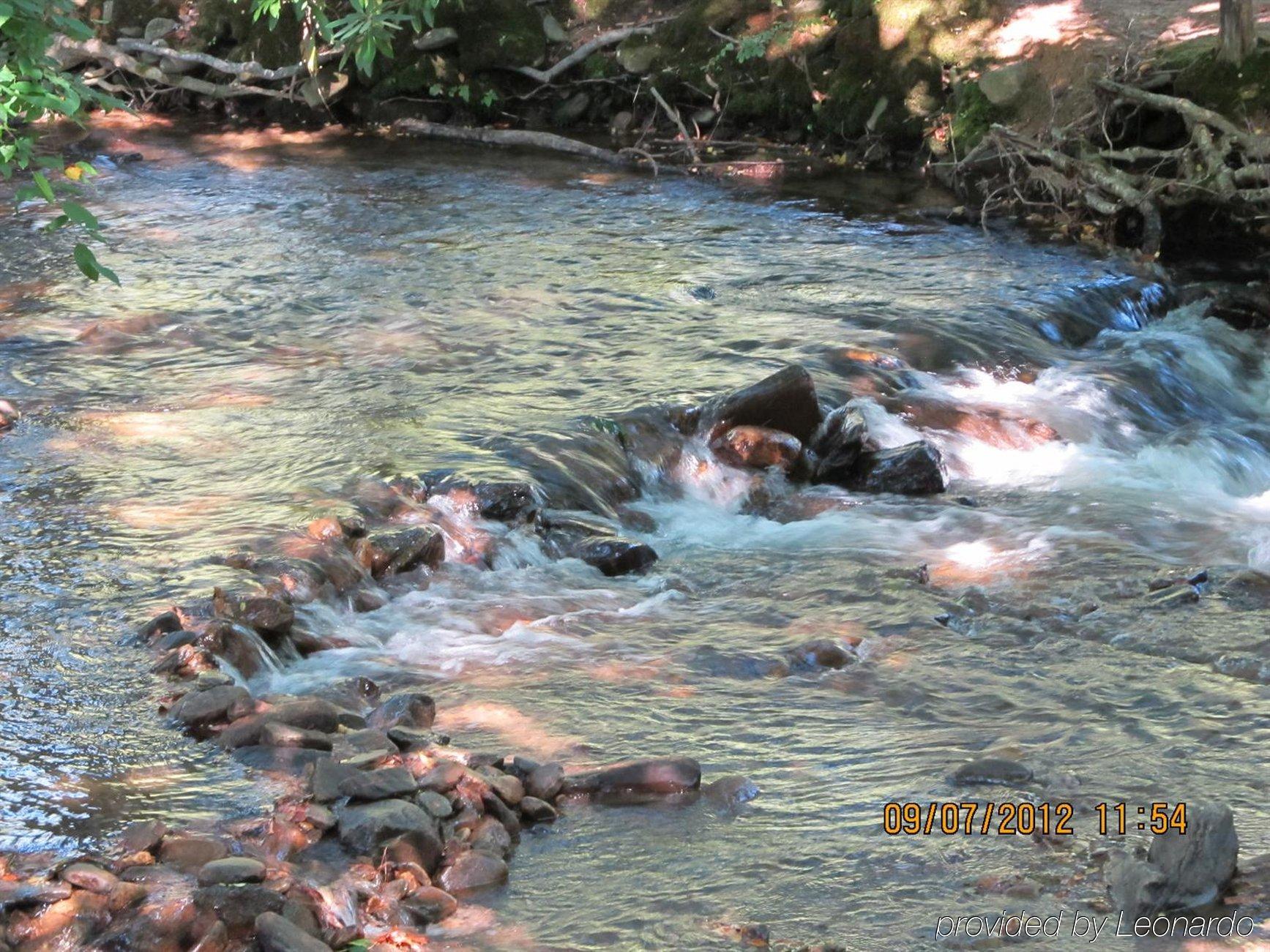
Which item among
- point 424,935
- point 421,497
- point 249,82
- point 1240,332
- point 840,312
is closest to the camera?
point 424,935

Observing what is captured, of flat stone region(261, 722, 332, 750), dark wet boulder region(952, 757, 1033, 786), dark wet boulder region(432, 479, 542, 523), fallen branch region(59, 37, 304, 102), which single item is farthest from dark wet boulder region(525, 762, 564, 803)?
fallen branch region(59, 37, 304, 102)

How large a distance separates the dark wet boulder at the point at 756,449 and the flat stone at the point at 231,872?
473 centimetres

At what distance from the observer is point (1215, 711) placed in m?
4.98

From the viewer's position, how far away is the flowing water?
4148 mm

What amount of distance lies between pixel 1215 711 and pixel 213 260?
8.82m

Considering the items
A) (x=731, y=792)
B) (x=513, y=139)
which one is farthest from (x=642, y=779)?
(x=513, y=139)

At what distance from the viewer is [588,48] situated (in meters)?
18.0

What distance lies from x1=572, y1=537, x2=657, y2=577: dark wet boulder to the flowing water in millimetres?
122

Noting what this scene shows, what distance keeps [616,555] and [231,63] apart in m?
14.0

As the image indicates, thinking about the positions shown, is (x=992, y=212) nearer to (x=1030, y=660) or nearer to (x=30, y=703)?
(x=1030, y=660)

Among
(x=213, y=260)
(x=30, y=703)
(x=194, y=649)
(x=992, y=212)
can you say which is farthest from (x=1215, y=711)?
(x=992, y=212)

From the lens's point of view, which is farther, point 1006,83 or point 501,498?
point 1006,83

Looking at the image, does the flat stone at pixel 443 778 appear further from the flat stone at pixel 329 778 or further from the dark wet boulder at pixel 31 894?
the dark wet boulder at pixel 31 894

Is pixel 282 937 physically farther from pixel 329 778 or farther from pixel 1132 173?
pixel 1132 173
